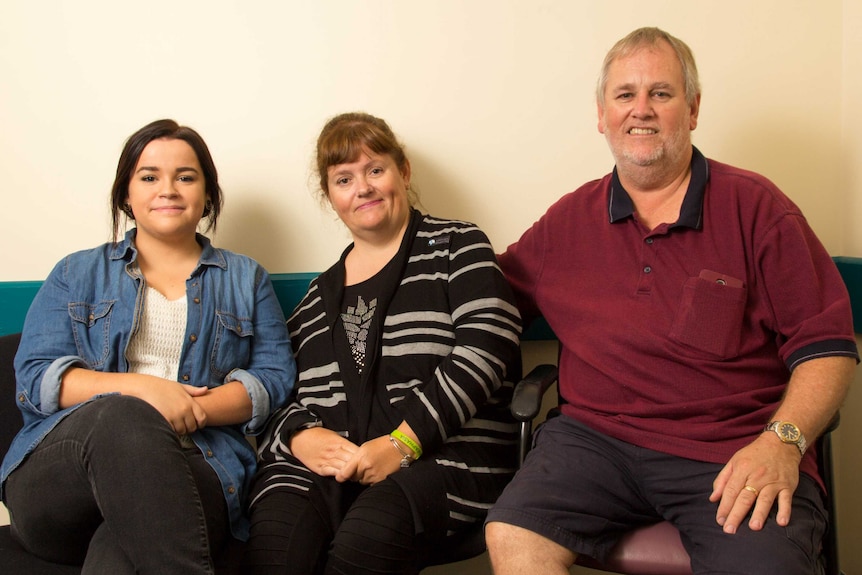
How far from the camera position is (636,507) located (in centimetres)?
151

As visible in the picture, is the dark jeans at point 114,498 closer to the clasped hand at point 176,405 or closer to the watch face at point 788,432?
the clasped hand at point 176,405

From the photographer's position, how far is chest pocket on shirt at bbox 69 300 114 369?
5.73 ft

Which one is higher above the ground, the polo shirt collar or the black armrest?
the polo shirt collar

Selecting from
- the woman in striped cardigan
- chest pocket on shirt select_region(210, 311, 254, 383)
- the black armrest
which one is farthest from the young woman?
the black armrest

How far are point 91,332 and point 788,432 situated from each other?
163 centimetres

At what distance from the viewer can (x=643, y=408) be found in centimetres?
158

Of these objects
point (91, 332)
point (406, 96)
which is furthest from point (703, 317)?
point (91, 332)

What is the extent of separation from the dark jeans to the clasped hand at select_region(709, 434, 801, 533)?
995mm

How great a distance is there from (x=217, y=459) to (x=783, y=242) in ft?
4.57

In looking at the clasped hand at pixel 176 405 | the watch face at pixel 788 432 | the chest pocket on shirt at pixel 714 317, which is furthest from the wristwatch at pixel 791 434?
the clasped hand at pixel 176 405

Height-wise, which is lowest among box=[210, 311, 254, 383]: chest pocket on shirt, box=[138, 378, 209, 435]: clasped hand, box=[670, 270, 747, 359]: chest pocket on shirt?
box=[138, 378, 209, 435]: clasped hand

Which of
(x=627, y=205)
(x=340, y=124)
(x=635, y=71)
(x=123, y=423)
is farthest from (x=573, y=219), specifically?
(x=123, y=423)

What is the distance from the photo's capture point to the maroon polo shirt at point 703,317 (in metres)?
1.51

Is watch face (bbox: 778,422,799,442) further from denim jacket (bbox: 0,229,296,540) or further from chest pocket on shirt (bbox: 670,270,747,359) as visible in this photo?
denim jacket (bbox: 0,229,296,540)
